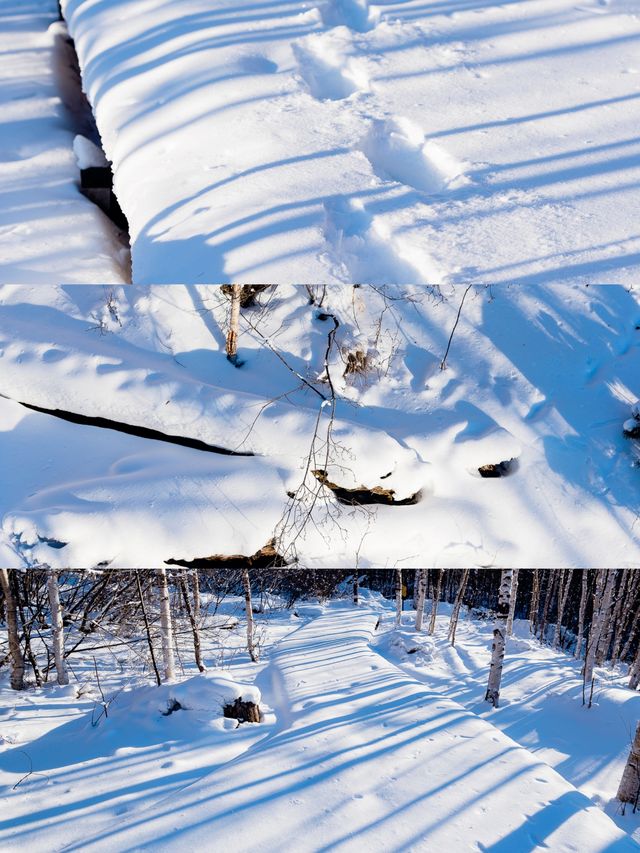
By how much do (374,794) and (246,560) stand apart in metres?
0.85

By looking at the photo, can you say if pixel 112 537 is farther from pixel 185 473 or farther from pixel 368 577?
pixel 368 577

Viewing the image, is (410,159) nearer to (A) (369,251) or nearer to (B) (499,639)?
(A) (369,251)

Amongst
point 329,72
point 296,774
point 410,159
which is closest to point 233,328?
point 410,159

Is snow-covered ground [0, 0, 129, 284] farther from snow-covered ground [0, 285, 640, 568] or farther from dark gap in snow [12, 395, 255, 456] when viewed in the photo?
dark gap in snow [12, 395, 255, 456]

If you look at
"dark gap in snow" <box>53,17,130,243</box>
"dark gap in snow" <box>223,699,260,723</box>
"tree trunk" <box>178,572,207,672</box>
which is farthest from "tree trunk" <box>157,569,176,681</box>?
"dark gap in snow" <box>53,17,130,243</box>

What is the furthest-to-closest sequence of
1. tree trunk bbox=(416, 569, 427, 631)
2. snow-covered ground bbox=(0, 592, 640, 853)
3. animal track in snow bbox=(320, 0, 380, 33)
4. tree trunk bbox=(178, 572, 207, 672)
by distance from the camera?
1. tree trunk bbox=(178, 572, 207, 672)
2. animal track in snow bbox=(320, 0, 380, 33)
3. tree trunk bbox=(416, 569, 427, 631)
4. snow-covered ground bbox=(0, 592, 640, 853)

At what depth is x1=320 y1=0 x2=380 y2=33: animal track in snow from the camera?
2.75 metres

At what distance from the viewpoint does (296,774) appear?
1.74 m

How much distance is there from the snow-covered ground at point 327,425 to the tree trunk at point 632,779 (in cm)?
149

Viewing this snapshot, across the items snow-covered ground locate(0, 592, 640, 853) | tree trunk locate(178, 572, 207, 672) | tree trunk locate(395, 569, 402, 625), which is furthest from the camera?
tree trunk locate(178, 572, 207, 672)

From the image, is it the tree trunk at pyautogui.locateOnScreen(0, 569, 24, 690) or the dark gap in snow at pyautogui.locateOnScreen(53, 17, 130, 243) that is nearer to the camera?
the tree trunk at pyautogui.locateOnScreen(0, 569, 24, 690)

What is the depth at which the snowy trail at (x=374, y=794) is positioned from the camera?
160cm

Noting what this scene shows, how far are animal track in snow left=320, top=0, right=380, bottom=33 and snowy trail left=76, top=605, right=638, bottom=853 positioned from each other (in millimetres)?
2817

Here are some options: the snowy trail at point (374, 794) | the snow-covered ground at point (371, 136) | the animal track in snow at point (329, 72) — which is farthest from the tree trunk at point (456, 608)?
the animal track in snow at point (329, 72)
